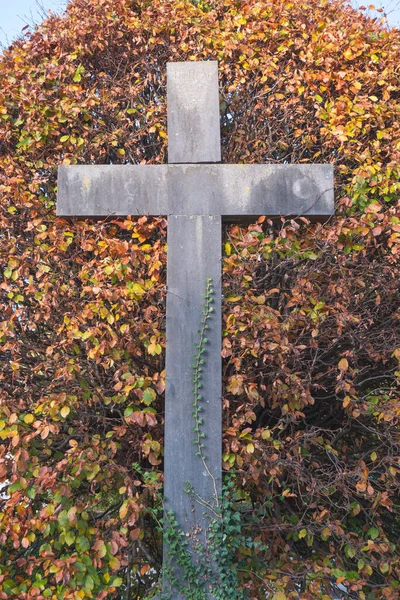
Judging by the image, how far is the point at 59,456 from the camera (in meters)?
3.89

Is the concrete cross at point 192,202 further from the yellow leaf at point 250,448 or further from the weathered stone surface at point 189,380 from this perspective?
the yellow leaf at point 250,448

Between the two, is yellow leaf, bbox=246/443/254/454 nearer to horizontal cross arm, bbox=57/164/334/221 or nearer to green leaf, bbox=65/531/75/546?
green leaf, bbox=65/531/75/546

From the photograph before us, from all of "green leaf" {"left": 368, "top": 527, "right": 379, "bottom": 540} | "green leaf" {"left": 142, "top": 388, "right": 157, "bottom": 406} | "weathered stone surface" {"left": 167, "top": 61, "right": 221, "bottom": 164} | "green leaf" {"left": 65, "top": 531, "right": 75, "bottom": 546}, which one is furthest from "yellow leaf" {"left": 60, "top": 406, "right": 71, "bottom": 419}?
"green leaf" {"left": 368, "top": 527, "right": 379, "bottom": 540}

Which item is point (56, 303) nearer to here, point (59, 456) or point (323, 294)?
point (59, 456)

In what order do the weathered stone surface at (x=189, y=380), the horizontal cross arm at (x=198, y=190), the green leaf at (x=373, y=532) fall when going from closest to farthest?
1. the weathered stone surface at (x=189, y=380)
2. the horizontal cross arm at (x=198, y=190)
3. the green leaf at (x=373, y=532)

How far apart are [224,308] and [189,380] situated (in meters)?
0.52

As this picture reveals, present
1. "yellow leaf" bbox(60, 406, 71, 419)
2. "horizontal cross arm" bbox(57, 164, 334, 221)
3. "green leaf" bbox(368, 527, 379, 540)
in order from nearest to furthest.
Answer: "yellow leaf" bbox(60, 406, 71, 419)
"horizontal cross arm" bbox(57, 164, 334, 221)
"green leaf" bbox(368, 527, 379, 540)

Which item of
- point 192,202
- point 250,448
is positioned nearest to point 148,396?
point 250,448

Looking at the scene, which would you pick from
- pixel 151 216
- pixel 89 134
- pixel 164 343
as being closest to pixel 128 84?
pixel 89 134

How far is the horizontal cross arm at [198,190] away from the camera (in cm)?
357

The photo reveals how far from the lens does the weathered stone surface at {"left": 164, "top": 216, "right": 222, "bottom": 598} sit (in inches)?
132

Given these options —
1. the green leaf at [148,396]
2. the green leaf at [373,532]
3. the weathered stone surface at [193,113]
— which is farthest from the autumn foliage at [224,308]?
the weathered stone surface at [193,113]

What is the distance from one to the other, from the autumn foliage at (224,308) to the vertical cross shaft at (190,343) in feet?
0.45

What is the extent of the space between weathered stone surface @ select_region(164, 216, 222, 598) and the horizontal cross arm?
188mm
